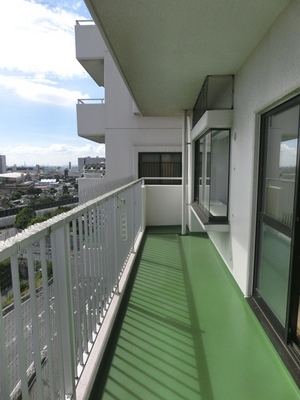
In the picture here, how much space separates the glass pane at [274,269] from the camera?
2125 mm

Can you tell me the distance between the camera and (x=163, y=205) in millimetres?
6488

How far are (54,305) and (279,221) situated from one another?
1859mm

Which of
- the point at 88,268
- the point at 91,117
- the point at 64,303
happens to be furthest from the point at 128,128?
the point at 64,303

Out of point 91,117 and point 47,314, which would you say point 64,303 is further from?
point 91,117

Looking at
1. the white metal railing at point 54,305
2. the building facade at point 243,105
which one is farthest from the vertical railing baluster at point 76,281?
the building facade at point 243,105

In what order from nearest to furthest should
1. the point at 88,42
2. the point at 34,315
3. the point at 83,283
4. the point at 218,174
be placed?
the point at 34,315
the point at 83,283
the point at 218,174
the point at 88,42

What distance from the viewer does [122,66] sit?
310 cm

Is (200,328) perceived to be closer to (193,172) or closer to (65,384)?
(65,384)

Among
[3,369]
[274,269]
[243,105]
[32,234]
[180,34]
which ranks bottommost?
[274,269]

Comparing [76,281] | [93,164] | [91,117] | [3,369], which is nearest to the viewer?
[3,369]

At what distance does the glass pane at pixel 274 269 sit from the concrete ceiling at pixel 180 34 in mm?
1773

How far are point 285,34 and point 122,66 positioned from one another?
5.95 ft

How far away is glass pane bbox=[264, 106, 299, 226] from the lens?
201 cm

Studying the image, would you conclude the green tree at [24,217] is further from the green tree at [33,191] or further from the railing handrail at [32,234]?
the green tree at [33,191]
